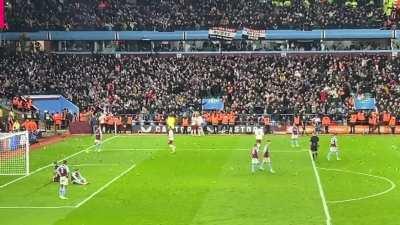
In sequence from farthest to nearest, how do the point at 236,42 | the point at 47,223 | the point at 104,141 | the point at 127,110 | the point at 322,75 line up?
the point at 236,42
the point at 322,75
the point at 127,110
the point at 104,141
the point at 47,223

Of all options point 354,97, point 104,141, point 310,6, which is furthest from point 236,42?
point 104,141

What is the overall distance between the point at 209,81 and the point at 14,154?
3110 centimetres

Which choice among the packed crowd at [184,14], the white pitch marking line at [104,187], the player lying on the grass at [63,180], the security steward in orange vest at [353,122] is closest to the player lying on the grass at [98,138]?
the white pitch marking line at [104,187]

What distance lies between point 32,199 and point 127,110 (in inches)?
1469

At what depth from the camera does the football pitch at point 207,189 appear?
1152 inches

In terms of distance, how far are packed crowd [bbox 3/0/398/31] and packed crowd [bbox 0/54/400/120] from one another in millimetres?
4486

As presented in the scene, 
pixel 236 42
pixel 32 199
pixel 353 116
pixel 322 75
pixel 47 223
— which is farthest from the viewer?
pixel 236 42

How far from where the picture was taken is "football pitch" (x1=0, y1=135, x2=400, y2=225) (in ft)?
96.0

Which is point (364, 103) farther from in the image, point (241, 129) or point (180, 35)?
point (180, 35)

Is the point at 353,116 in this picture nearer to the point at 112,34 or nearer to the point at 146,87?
the point at 146,87

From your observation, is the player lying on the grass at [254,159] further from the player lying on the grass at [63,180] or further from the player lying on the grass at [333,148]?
the player lying on the grass at [63,180]

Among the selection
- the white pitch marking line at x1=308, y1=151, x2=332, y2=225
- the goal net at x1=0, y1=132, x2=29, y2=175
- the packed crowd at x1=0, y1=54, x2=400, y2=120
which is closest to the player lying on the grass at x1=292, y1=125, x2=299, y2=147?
the white pitch marking line at x1=308, y1=151, x2=332, y2=225

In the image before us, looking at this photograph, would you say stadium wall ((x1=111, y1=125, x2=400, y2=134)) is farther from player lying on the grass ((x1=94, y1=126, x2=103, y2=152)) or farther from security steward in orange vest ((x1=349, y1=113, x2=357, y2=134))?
player lying on the grass ((x1=94, y1=126, x2=103, y2=152))

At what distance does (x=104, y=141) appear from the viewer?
58.2 meters
